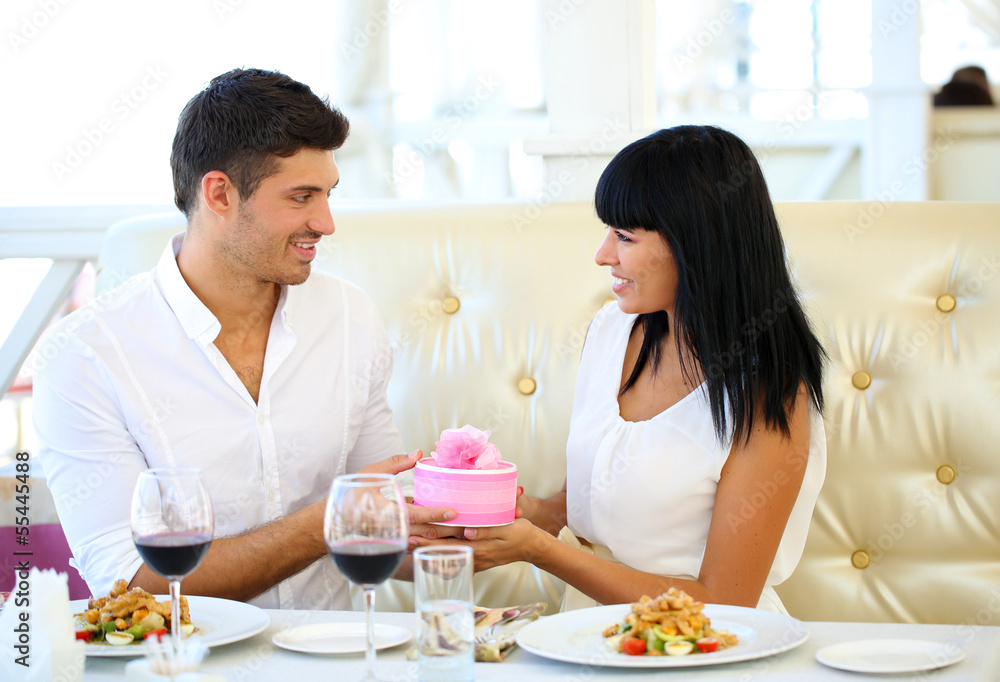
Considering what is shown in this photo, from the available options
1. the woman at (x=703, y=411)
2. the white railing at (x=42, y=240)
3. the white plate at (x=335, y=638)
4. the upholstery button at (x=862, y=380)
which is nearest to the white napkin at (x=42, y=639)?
the white plate at (x=335, y=638)

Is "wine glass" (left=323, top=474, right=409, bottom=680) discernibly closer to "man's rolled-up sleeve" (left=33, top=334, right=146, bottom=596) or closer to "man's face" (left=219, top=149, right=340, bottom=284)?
"man's rolled-up sleeve" (left=33, top=334, right=146, bottom=596)

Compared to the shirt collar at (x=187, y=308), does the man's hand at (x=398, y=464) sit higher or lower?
lower

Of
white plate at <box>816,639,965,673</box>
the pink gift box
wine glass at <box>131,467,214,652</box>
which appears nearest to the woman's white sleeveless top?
the pink gift box

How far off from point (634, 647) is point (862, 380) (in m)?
0.93

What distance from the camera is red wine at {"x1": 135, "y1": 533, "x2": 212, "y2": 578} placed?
894 mm

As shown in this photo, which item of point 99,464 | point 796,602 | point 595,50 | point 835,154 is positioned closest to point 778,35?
point 835,154

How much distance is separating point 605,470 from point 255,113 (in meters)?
0.82

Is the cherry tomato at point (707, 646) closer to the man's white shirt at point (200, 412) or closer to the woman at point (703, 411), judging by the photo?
the woman at point (703, 411)

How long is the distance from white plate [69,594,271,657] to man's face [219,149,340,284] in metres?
0.66

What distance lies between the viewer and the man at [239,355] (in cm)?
151

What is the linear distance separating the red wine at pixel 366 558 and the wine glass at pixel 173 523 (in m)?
0.15

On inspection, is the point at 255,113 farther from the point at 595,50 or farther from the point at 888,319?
the point at 888,319

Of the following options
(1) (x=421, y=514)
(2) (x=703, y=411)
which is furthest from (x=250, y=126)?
(2) (x=703, y=411)

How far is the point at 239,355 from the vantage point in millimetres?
1662
